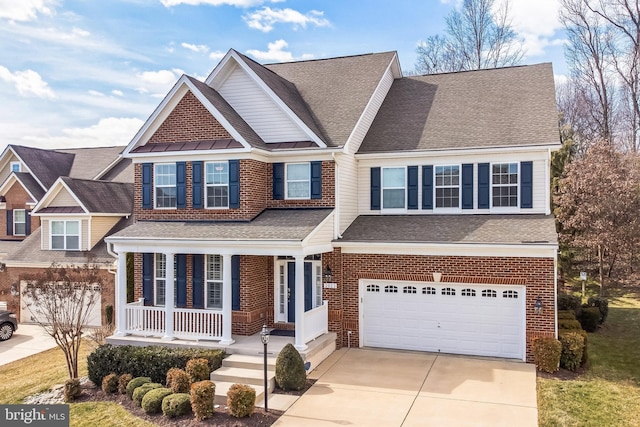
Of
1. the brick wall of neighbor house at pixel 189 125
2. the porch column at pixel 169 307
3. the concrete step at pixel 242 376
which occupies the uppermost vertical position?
the brick wall of neighbor house at pixel 189 125

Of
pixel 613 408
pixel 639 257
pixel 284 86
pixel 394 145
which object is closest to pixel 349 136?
pixel 394 145

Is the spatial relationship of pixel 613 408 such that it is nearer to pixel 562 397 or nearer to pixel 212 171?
pixel 562 397

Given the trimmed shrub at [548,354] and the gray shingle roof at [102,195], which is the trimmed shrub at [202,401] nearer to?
the trimmed shrub at [548,354]

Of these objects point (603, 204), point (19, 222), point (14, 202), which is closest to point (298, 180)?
point (603, 204)

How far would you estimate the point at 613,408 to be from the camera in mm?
10609

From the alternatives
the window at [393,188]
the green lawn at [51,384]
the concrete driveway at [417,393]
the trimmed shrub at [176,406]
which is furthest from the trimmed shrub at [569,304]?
the green lawn at [51,384]

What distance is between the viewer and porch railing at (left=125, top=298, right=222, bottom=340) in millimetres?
14344

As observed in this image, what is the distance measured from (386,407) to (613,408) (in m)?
4.87

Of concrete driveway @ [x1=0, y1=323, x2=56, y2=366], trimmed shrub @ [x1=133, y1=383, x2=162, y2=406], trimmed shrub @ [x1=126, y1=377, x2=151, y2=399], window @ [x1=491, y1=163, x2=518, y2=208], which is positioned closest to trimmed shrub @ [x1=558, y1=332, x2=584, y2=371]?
window @ [x1=491, y1=163, x2=518, y2=208]

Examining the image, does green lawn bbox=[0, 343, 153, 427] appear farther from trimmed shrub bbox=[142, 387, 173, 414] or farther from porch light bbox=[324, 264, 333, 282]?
porch light bbox=[324, 264, 333, 282]

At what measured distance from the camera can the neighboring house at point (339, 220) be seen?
555 inches

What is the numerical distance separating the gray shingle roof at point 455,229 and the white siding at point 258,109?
12.1ft

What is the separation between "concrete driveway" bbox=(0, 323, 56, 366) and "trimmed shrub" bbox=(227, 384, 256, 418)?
32.5 feet

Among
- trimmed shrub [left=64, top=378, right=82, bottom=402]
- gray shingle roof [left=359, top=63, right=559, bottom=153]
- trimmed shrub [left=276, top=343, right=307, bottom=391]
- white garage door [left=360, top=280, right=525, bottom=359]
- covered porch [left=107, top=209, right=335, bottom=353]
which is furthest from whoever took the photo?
gray shingle roof [left=359, top=63, right=559, bottom=153]
